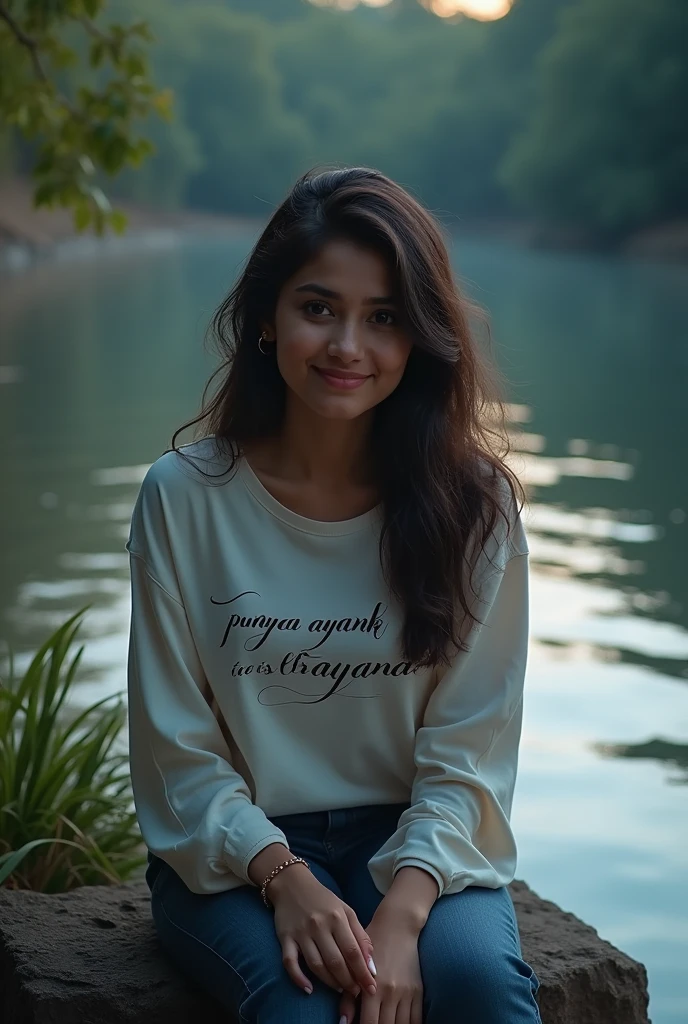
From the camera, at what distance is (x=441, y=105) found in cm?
5891

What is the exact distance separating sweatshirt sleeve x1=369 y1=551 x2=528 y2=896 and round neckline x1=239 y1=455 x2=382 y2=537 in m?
0.22

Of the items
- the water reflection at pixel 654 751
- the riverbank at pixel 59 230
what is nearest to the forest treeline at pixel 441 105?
the riverbank at pixel 59 230

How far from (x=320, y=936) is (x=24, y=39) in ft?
11.0

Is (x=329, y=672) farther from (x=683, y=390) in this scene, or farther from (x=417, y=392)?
(x=683, y=390)

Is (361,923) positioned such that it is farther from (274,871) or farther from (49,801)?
(49,801)

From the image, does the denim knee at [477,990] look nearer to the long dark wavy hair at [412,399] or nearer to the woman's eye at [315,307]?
the long dark wavy hair at [412,399]

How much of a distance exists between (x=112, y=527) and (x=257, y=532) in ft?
14.9

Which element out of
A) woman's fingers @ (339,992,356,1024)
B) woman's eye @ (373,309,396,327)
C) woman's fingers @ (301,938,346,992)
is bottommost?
woman's fingers @ (339,992,356,1024)

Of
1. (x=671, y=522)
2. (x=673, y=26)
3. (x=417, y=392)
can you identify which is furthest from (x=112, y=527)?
(x=673, y=26)

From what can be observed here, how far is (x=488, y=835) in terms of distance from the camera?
1.97 meters

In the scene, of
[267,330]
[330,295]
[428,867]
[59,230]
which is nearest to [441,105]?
[59,230]

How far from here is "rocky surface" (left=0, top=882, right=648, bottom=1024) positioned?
1870 mm

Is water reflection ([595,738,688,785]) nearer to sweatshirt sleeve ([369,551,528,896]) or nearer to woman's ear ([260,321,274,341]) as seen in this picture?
sweatshirt sleeve ([369,551,528,896])

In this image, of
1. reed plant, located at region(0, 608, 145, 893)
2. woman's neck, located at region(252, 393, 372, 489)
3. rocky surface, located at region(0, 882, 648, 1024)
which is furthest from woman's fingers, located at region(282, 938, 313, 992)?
reed plant, located at region(0, 608, 145, 893)
